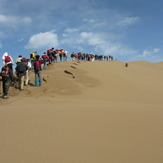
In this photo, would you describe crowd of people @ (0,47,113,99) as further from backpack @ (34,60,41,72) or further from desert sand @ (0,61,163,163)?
desert sand @ (0,61,163,163)

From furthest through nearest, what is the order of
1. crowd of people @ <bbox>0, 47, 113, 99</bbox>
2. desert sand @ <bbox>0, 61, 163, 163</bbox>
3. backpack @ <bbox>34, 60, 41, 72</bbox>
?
backpack @ <bbox>34, 60, 41, 72</bbox> < crowd of people @ <bbox>0, 47, 113, 99</bbox> < desert sand @ <bbox>0, 61, 163, 163</bbox>

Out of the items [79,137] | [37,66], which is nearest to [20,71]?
[37,66]

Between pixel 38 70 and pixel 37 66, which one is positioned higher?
pixel 37 66

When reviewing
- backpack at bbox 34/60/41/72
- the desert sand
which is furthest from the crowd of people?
the desert sand

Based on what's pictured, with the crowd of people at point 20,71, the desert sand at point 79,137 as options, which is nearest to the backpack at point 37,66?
the crowd of people at point 20,71

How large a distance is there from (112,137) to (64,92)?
5182mm

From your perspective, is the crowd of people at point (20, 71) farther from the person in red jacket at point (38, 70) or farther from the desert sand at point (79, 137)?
the desert sand at point (79, 137)

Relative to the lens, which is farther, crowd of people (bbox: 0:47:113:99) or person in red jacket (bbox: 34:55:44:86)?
person in red jacket (bbox: 34:55:44:86)

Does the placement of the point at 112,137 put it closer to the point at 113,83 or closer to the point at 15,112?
the point at 15,112

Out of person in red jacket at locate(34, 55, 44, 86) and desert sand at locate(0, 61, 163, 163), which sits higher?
A: person in red jacket at locate(34, 55, 44, 86)

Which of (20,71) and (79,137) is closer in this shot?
(79,137)

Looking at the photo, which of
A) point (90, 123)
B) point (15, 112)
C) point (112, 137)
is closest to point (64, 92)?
point (15, 112)

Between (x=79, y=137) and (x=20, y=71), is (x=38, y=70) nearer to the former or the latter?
(x=20, y=71)

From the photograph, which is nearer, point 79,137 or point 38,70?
point 79,137
